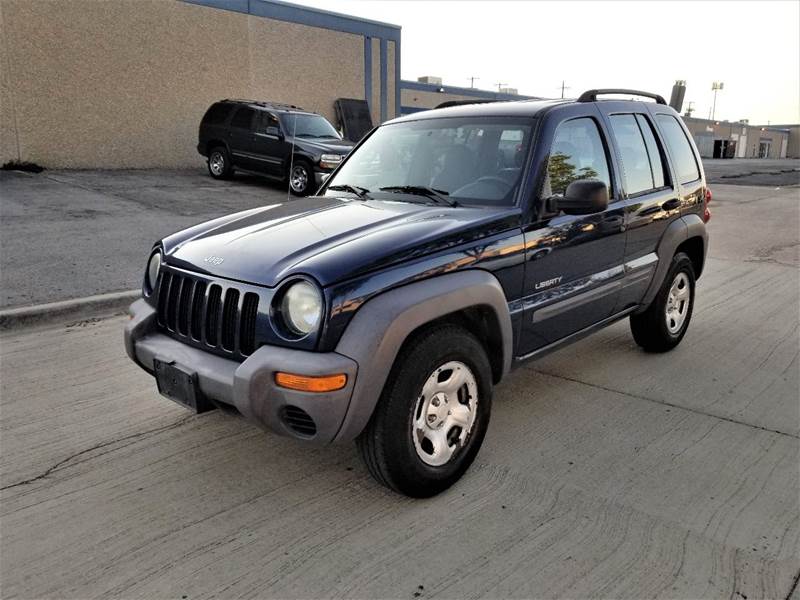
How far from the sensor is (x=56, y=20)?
48.9ft

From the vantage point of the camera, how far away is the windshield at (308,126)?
1389cm

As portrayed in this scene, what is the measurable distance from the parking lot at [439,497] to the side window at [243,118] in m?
10.0

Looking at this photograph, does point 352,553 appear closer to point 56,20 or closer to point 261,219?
point 261,219

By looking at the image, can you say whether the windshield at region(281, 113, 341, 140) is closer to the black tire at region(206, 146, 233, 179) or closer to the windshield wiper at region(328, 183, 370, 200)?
the black tire at region(206, 146, 233, 179)

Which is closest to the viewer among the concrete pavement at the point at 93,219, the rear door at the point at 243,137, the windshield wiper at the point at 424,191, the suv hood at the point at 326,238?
the suv hood at the point at 326,238

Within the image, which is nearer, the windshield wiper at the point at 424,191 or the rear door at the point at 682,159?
the windshield wiper at the point at 424,191

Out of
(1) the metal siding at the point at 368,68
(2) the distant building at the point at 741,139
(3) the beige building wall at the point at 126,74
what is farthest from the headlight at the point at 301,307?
(2) the distant building at the point at 741,139

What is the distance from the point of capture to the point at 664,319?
4996mm

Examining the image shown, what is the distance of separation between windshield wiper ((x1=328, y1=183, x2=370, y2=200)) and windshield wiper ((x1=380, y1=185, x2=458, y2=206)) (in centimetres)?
12

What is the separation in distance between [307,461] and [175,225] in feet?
23.6

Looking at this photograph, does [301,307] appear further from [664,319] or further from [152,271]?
[664,319]

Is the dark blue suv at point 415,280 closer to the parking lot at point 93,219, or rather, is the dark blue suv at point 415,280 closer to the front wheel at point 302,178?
the parking lot at point 93,219

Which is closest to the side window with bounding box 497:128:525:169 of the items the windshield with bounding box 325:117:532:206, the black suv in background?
the windshield with bounding box 325:117:532:206

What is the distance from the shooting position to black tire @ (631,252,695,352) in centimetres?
493
